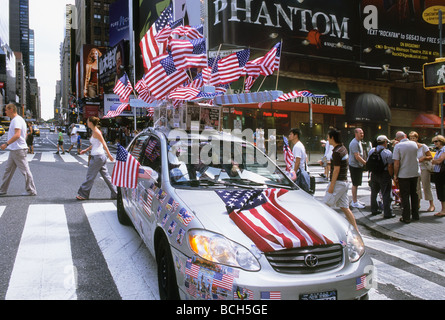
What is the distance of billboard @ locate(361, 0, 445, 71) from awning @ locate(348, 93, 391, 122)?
10.1 feet

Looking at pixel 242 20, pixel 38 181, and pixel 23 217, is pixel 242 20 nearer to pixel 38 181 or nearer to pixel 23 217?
pixel 38 181

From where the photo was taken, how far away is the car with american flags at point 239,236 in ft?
8.87

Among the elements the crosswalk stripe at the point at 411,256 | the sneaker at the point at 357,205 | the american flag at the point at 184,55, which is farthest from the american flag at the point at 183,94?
the sneaker at the point at 357,205

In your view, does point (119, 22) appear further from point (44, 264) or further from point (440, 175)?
point (44, 264)

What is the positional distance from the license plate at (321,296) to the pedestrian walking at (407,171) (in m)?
5.56

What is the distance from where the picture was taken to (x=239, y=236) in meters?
2.92

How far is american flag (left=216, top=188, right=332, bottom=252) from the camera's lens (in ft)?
9.48

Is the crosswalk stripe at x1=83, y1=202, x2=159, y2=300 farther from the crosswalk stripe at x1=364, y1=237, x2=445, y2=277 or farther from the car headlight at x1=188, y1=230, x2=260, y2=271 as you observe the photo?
the crosswalk stripe at x1=364, y1=237, x2=445, y2=277

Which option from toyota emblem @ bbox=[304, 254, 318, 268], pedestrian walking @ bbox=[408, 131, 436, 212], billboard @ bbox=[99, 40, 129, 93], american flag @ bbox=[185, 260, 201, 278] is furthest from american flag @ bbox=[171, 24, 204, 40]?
billboard @ bbox=[99, 40, 129, 93]

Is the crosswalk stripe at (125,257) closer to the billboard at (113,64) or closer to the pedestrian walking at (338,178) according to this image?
the pedestrian walking at (338,178)

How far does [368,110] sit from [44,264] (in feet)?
87.3

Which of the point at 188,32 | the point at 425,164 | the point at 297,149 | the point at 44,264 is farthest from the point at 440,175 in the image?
the point at 44,264

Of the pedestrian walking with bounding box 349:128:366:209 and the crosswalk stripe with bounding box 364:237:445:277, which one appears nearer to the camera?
the crosswalk stripe with bounding box 364:237:445:277
